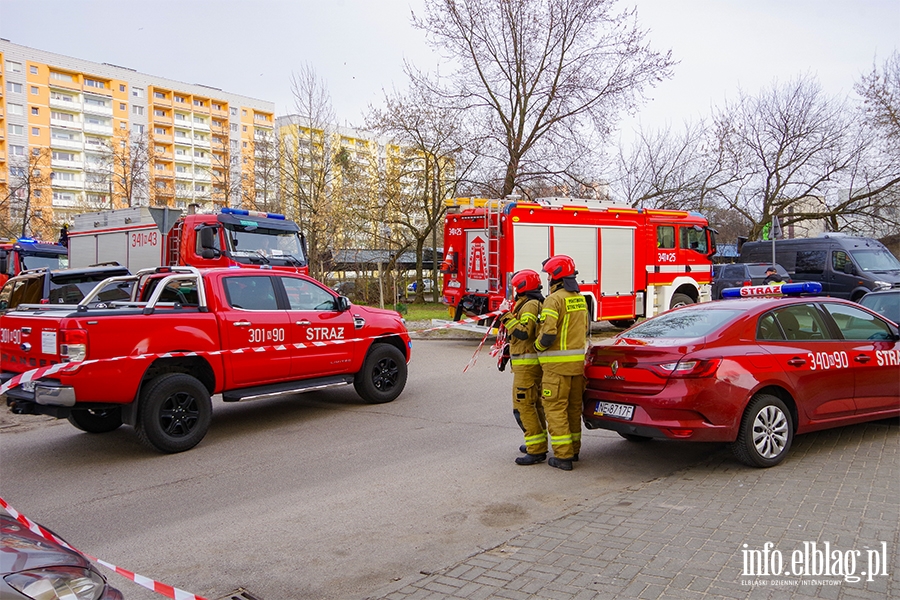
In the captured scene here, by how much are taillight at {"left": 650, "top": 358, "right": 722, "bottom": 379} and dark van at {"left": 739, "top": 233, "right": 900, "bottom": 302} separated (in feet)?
53.3

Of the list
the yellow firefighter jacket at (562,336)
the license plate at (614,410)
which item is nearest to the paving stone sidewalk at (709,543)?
the license plate at (614,410)

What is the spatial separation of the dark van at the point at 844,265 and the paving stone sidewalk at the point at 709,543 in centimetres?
1597

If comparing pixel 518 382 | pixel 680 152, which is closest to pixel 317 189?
pixel 680 152

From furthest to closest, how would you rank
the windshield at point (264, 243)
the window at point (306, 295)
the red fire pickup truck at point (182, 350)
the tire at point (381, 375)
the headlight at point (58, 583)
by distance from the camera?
the windshield at point (264, 243) < the tire at point (381, 375) < the window at point (306, 295) < the red fire pickup truck at point (182, 350) < the headlight at point (58, 583)

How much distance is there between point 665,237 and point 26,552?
16.6 m

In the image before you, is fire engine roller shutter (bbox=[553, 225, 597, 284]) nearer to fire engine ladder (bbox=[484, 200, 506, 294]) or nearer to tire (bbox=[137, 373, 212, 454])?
fire engine ladder (bbox=[484, 200, 506, 294])

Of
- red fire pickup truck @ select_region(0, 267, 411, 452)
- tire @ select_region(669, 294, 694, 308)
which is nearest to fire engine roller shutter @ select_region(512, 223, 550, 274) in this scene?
tire @ select_region(669, 294, 694, 308)

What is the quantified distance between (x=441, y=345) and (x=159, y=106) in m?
88.6

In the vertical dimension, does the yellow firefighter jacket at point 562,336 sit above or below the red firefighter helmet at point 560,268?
below

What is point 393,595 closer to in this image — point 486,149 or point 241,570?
point 241,570

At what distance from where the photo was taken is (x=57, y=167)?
79688mm

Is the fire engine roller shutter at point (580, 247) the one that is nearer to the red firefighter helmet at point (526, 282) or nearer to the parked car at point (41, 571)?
the red firefighter helmet at point (526, 282)

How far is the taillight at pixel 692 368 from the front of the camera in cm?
546

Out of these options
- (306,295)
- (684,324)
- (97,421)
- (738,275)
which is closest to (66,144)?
(738,275)
